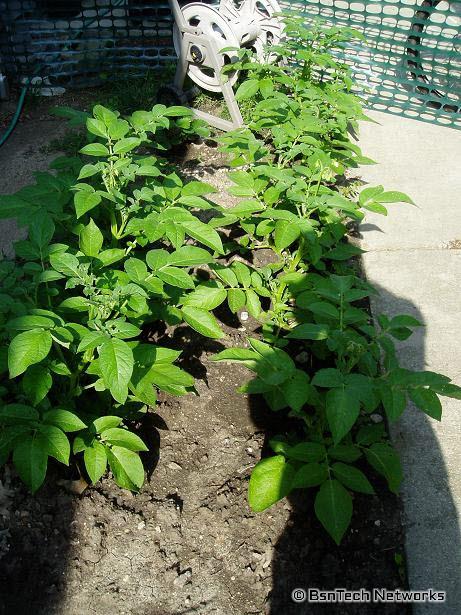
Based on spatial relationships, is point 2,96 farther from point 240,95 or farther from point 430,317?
point 430,317

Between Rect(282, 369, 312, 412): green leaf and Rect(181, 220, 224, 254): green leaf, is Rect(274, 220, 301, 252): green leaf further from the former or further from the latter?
Rect(282, 369, 312, 412): green leaf

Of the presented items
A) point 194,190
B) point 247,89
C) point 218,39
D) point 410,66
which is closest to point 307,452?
point 194,190

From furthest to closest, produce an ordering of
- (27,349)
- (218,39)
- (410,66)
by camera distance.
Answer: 1. (410,66)
2. (218,39)
3. (27,349)

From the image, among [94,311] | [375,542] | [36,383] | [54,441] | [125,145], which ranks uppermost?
[125,145]

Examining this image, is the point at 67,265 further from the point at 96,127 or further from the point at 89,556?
the point at 89,556

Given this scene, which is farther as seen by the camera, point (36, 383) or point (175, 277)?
point (175, 277)

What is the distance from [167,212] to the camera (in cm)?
225

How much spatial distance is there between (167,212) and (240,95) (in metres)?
1.47

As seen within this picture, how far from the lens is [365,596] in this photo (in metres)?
1.92

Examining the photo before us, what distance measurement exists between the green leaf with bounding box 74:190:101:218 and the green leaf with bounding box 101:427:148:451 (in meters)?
0.71

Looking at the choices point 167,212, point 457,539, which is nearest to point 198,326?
point 167,212

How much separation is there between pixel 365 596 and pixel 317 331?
840 millimetres

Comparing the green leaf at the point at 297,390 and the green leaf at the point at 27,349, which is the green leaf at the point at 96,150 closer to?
the green leaf at the point at 27,349

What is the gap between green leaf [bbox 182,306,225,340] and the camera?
2072mm
